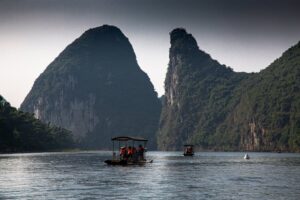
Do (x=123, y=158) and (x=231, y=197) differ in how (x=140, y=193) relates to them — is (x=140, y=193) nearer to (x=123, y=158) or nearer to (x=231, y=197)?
(x=231, y=197)

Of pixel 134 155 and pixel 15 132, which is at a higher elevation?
pixel 15 132

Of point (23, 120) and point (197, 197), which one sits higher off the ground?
point (23, 120)

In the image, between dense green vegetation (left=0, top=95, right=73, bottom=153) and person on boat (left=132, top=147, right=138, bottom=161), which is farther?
dense green vegetation (left=0, top=95, right=73, bottom=153)

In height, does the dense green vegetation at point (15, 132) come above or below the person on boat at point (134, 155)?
above

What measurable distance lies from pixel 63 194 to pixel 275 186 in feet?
57.8

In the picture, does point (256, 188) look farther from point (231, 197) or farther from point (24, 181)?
point (24, 181)

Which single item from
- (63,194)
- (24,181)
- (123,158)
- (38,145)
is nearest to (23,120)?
(38,145)

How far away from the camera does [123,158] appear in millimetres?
80188

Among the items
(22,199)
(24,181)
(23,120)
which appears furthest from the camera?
(23,120)

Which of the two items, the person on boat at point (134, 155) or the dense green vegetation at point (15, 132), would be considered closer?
the person on boat at point (134, 155)

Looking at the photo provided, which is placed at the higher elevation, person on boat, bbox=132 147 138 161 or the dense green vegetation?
the dense green vegetation

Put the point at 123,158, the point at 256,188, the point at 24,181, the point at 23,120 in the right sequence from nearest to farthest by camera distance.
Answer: the point at 256,188, the point at 24,181, the point at 123,158, the point at 23,120

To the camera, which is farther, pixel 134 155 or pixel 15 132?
pixel 15 132

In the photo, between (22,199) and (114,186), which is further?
(114,186)
